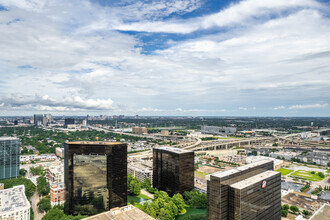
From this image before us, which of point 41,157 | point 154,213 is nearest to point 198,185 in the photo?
point 154,213

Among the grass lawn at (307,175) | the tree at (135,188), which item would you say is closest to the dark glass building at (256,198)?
the tree at (135,188)

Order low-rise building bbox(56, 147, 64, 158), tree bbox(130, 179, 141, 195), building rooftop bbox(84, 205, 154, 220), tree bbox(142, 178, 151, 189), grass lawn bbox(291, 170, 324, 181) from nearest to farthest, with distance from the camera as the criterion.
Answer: building rooftop bbox(84, 205, 154, 220) → tree bbox(130, 179, 141, 195) → tree bbox(142, 178, 151, 189) → grass lawn bbox(291, 170, 324, 181) → low-rise building bbox(56, 147, 64, 158)

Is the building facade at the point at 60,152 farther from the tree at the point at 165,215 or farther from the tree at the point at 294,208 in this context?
the tree at the point at 294,208

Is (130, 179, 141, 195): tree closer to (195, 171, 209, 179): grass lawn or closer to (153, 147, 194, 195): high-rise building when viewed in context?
(153, 147, 194, 195): high-rise building

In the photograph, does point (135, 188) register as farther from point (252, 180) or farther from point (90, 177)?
point (252, 180)

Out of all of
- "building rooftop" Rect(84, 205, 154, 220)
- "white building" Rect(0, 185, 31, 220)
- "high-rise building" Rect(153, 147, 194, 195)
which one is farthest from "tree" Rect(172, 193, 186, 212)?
"white building" Rect(0, 185, 31, 220)

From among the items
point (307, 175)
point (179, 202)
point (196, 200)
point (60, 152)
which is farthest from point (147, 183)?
point (60, 152)
